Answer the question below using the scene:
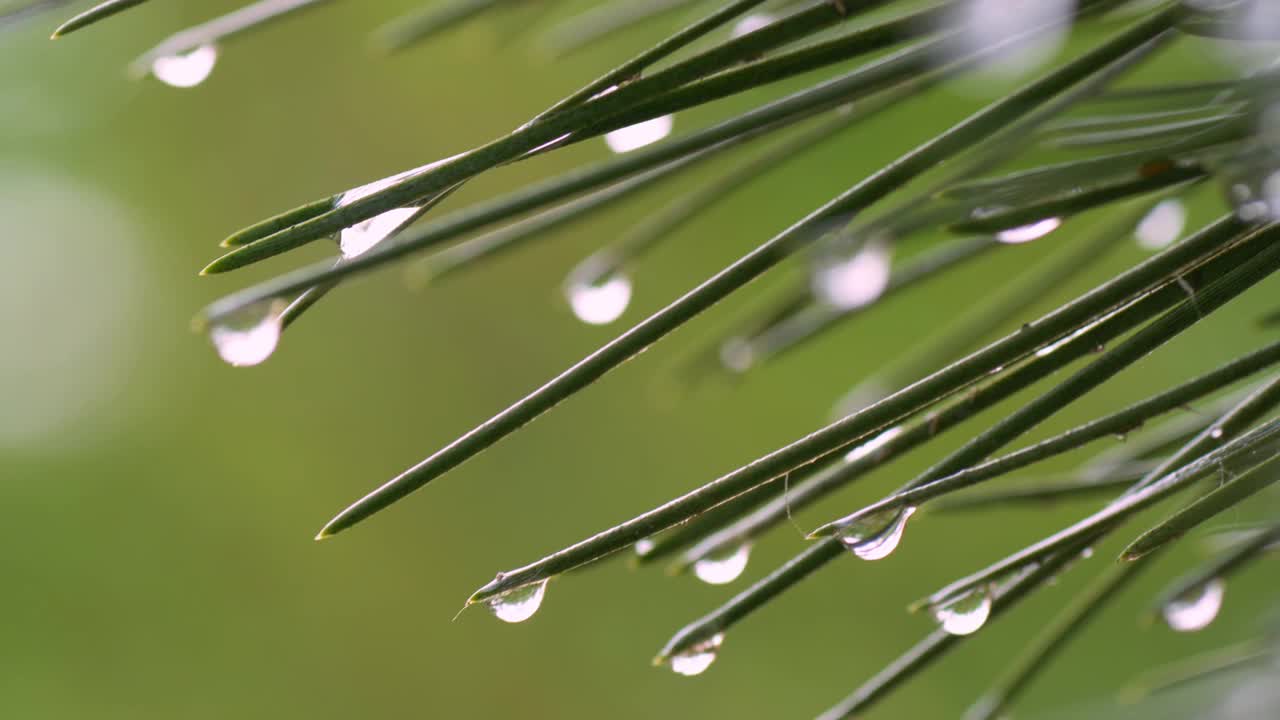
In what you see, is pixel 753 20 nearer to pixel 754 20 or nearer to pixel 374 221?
pixel 754 20

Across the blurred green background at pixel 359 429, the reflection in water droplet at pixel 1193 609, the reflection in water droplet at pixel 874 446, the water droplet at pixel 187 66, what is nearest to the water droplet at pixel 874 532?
the reflection in water droplet at pixel 874 446

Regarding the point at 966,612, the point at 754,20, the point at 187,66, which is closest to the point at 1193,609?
the point at 966,612

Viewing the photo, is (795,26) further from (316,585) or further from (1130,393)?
(316,585)

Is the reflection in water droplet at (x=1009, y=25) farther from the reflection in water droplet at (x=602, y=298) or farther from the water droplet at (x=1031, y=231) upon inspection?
the reflection in water droplet at (x=602, y=298)

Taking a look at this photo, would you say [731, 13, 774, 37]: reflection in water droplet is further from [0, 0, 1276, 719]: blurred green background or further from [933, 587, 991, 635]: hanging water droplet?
[0, 0, 1276, 719]: blurred green background

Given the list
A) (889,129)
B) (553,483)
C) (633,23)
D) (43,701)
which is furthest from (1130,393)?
(43,701)

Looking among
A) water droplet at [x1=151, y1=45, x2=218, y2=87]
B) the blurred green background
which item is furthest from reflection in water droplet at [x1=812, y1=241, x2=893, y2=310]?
the blurred green background
